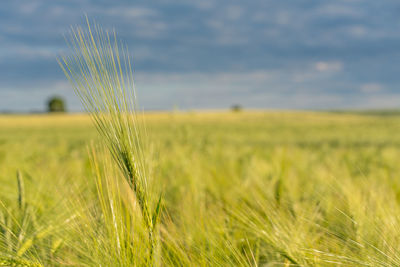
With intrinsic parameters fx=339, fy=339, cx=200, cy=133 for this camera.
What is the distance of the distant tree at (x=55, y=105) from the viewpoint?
70.7 metres

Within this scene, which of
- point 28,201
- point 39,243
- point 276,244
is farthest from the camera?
point 28,201

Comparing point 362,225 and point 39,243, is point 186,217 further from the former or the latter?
point 362,225

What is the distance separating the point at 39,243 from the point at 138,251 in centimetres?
69

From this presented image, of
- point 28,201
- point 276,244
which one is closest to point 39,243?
point 28,201

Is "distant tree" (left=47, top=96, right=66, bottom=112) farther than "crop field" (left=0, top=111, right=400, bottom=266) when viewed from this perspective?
Yes

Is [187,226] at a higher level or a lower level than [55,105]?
lower

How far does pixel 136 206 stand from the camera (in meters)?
1.14

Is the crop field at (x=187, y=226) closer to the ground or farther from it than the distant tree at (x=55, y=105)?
closer to the ground

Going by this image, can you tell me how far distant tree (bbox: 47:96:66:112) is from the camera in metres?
70.7

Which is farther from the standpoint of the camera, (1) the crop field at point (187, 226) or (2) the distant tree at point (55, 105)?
(2) the distant tree at point (55, 105)

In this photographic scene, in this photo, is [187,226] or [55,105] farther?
[55,105]

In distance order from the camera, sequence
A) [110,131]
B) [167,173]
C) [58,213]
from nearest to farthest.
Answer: [110,131]
[58,213]
[167,173]

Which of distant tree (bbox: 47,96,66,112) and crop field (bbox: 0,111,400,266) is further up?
distant tree (bbox: 47,96,66,112)

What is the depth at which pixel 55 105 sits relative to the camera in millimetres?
70688
